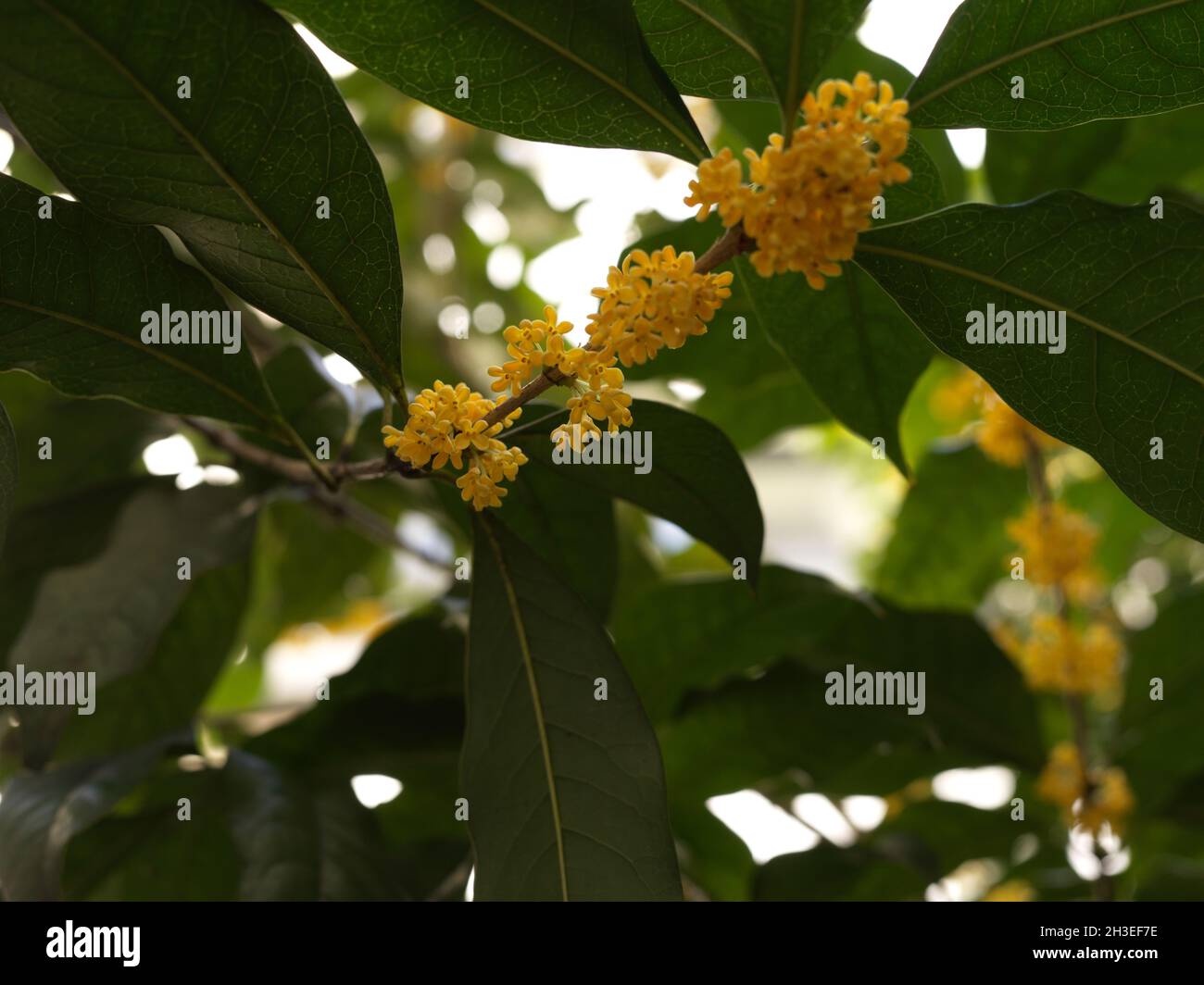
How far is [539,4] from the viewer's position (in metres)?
0.77

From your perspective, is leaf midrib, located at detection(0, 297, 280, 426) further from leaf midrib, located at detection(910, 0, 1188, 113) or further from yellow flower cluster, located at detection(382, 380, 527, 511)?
leaf midrib, located at detection(910, 0, 1188, 113)

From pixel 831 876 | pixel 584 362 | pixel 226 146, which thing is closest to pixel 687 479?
pixel 584 362

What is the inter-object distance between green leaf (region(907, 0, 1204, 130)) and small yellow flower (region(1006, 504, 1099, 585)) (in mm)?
834

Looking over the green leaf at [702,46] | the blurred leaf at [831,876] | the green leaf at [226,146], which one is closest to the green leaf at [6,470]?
the green leaf at [226,146]

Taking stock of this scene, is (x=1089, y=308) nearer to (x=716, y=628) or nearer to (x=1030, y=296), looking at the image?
(x=1030, y=296)

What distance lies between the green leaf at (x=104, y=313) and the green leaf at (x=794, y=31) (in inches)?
19.3

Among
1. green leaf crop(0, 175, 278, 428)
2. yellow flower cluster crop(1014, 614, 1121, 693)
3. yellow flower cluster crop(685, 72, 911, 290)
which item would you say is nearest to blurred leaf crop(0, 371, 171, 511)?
green leaf crop(0, 175, 278, 428)

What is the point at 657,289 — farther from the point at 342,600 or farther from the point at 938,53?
the point at 342,600

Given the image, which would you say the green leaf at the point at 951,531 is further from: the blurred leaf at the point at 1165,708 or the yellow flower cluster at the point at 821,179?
the yellow flower cluster at the point at 821,179

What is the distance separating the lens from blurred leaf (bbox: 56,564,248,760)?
54.9 inches

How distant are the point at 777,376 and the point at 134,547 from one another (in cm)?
91

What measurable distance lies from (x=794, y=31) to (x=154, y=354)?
580 mm

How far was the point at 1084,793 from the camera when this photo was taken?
1441mm
